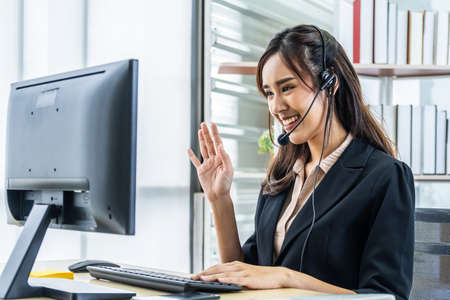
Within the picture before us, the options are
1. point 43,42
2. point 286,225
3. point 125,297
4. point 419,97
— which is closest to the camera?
point 125,297

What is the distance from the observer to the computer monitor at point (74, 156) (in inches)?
43.8

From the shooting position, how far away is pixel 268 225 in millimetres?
1651

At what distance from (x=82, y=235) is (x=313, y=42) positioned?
150cm

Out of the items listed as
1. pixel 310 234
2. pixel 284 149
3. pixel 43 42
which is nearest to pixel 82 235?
pixel 43 42

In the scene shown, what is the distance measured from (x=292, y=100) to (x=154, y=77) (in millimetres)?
1467

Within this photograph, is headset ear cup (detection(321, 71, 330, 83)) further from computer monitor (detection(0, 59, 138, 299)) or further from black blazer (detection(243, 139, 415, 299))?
computer monitor (detection(0, 59, 138, 299))

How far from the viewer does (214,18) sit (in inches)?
123

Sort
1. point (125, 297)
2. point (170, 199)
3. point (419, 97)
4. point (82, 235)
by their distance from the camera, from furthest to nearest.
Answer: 1. point (170, 199)
2. point (419, 97)
3. point (82, 235)
4. point (125, 297)

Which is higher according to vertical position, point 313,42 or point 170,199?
point 313,42

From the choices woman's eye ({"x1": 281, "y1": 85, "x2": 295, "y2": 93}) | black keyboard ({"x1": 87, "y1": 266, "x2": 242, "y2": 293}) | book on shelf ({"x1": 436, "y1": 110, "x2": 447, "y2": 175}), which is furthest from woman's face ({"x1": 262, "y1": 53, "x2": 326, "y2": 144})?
book on shelf ({"x1": 436, "y1": 110, "x2": 447, "y2": 175})

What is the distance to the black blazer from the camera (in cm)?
134

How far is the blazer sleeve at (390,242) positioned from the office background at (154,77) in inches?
52.5

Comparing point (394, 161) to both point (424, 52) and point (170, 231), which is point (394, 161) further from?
point (170, 231)

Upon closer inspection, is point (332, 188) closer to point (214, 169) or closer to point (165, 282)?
point (214, 169)
